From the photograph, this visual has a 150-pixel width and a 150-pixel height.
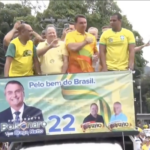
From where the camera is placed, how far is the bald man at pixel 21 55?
8008mm

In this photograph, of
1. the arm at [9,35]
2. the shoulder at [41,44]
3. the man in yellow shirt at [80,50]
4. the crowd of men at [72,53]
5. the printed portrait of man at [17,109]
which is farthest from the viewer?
the shoulder at [41,44]

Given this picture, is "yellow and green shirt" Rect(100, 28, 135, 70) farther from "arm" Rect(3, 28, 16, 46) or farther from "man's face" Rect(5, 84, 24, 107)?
"man's face" Rect(5, 84, 24, 107)

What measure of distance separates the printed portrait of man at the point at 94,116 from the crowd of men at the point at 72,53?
1.12 metres

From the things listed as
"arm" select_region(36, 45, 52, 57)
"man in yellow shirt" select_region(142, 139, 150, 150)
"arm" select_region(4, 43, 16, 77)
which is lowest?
"man in yellow shirt" select_region(142, 139, 150, 150)

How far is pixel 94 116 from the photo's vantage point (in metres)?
7.26

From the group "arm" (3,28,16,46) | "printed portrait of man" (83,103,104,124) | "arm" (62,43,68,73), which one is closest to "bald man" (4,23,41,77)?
"arm" (3,28,16,46)

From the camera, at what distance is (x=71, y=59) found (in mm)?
8398

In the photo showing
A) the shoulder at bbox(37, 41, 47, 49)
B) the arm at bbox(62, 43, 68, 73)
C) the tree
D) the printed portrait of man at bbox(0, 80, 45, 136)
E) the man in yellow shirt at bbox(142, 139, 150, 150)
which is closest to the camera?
the printed portrait of man at bbox(0, 80, 45, 136)

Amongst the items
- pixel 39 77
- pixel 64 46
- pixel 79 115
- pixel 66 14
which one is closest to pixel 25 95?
pixel 39 77

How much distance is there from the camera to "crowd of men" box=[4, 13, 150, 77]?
320 inches

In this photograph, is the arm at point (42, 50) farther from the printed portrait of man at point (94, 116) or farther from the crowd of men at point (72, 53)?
the printed portrait of man at point (94, 116)

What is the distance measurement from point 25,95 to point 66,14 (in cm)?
4010

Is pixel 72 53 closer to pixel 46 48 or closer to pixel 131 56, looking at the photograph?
pixel 46 48

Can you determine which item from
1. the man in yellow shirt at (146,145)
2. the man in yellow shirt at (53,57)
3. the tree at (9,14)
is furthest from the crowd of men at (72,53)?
the tree at (9,14)
